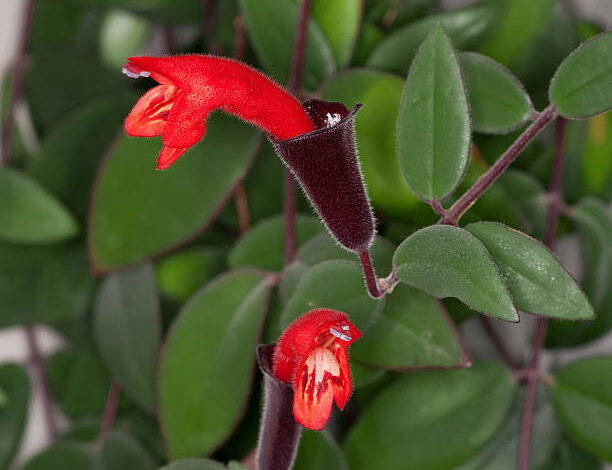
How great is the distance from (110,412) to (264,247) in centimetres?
19

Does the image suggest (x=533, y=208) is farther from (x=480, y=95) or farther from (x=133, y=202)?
(x=133, y=202)

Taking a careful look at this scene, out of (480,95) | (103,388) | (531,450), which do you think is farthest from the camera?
(103,388)

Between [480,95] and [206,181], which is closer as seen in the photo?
[480,95]

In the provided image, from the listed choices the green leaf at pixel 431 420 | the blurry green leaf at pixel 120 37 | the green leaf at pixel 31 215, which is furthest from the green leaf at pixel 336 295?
the blurry green leaf at pixel 120 37

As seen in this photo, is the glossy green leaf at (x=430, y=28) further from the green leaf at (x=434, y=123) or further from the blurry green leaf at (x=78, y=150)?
the blurry green leaf at (x=78, y=150)

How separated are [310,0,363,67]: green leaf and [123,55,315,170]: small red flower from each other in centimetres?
17

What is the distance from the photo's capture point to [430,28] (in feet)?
1.37

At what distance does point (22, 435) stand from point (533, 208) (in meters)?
0.42

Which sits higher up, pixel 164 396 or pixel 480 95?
pixel 480 95

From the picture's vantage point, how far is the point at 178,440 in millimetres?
425

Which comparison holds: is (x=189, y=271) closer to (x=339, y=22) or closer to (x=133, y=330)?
(x=133, y=330)

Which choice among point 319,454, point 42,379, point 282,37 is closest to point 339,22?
point 282,37

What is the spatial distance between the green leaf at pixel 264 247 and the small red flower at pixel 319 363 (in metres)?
0.17

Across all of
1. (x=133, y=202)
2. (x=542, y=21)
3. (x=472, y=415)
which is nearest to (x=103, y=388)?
(x=133, y=202)
